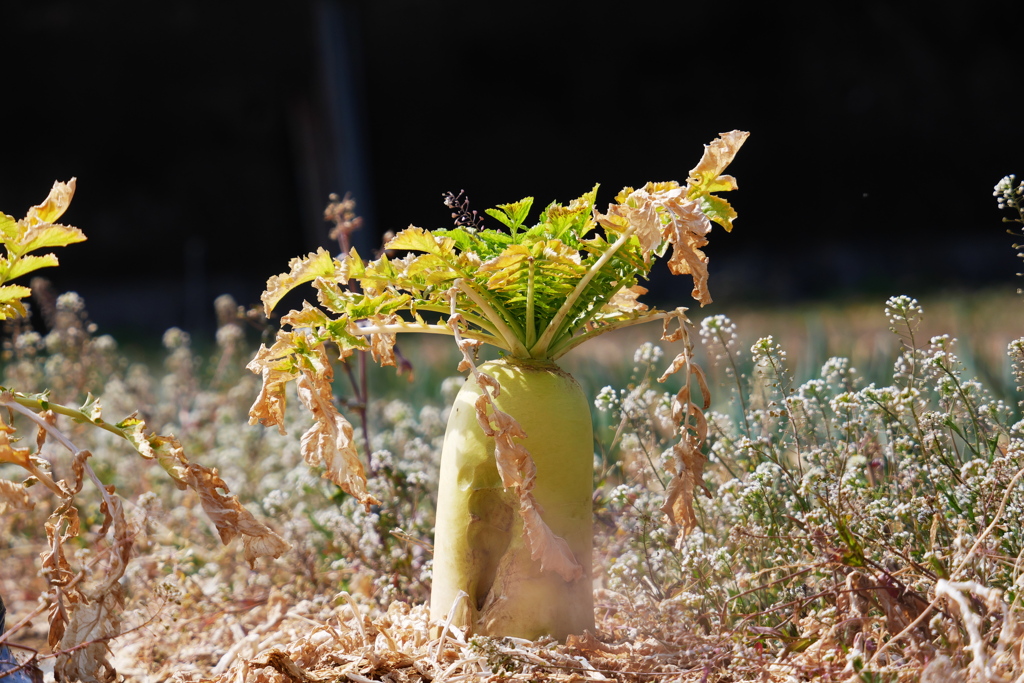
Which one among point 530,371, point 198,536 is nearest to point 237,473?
point 198,536

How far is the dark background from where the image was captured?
532cm

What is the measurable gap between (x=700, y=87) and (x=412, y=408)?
416 centimetres

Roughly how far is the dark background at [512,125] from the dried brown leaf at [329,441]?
156 inches

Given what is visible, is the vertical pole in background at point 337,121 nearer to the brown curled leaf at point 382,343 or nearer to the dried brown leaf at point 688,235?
the brown curled leaf at point 382,343

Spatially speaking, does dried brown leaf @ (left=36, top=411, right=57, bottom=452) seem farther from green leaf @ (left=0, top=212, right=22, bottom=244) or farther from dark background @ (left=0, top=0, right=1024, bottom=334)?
dark background @ (left=0, top=0, right=1024, bottom=334)

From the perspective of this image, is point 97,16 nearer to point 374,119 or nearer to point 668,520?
point 374,119

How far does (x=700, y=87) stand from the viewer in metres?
5.83

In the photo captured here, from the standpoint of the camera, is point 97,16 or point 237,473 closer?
point 237,473

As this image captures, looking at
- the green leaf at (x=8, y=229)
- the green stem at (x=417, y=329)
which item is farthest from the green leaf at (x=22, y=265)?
the green stem at (x=417, y=329)

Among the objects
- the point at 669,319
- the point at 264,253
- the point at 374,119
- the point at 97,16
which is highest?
the point at 97,16

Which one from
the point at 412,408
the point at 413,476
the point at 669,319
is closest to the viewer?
the point at 669,319

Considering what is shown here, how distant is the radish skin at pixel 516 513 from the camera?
109 centimetres

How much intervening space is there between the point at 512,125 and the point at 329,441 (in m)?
5.10

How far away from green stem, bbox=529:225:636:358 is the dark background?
3926mm
